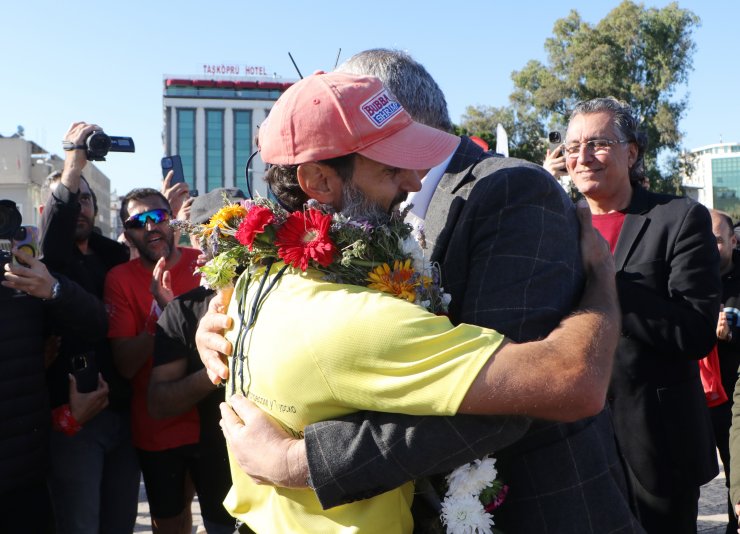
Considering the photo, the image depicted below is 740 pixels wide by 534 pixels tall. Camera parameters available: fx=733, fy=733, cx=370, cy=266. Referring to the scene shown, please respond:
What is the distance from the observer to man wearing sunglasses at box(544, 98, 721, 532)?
3.11 metres

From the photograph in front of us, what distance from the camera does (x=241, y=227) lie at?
1776mm

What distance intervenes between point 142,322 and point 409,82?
3.03m

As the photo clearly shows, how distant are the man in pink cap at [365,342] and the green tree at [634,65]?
109 feet

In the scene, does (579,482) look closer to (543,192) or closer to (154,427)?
(543,192)

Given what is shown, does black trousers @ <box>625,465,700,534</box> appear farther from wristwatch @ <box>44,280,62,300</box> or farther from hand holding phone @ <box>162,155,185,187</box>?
hand holding phone @ <box>162,155,185,187</box>

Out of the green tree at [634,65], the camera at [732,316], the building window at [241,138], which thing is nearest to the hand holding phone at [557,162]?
the camera at [732,316]

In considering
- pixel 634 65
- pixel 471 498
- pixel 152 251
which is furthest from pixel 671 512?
pixel 634 65

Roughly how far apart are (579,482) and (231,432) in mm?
854

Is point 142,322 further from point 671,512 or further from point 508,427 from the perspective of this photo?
point 508,427

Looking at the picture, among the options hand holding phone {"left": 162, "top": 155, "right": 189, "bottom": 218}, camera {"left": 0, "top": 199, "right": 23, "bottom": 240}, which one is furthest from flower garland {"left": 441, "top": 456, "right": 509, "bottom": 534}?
hand holding phone {"left": 162, "top": 155, "right": 189, "bottom": 218}

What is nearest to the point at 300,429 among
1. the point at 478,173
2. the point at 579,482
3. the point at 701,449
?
the point at 579,482

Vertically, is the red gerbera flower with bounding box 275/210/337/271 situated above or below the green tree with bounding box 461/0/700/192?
below

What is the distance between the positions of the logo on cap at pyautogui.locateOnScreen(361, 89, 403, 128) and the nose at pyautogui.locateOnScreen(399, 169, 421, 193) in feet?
0.49

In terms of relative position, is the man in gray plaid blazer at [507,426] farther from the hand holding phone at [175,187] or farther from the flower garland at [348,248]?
the hand holding phone at [175,187]
